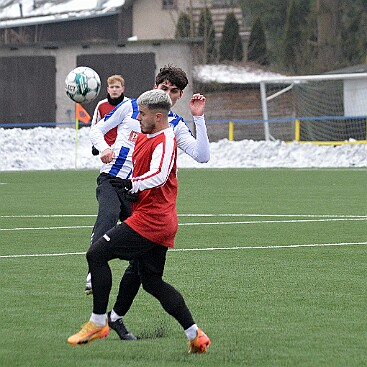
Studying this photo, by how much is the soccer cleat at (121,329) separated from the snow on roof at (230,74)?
4072 centimetres

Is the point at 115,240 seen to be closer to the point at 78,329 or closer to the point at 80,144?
the point at 78,329

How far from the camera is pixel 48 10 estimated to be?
62.2 meters

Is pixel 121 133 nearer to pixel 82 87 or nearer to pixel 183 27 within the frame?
pixel 82 87

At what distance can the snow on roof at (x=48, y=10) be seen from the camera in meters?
60.0

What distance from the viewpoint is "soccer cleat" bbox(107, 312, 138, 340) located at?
8.49 meters

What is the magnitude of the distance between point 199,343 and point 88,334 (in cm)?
76

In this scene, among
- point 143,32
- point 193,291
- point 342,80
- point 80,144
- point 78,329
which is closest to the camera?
point 78,329

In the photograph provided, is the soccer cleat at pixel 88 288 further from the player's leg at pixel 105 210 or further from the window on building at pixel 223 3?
the window on building at pixel 223 3

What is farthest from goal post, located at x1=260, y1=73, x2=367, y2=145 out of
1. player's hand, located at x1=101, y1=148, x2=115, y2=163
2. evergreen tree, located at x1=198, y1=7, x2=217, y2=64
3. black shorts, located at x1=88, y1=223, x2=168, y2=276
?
black shorts, located at x1=88, y1=223, x2=168, y2=276

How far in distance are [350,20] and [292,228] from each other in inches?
1900

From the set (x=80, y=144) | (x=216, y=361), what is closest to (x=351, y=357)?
(x=216, y=361)

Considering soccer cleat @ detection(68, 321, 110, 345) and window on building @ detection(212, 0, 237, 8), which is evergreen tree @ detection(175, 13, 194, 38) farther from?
soccer cleat @ detection(68, 321, 110, 345)

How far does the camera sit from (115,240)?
26.3 ft

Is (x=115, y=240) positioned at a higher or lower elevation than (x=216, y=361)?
higher
